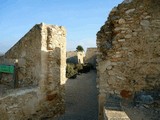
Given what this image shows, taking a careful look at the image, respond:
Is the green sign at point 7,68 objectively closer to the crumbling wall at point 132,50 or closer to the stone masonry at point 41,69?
the stone masonry at point 41,69

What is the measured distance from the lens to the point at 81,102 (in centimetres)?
986

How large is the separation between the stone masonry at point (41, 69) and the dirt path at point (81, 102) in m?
0.62

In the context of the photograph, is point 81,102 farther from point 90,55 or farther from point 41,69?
point 90,55

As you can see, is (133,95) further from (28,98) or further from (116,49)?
(28,98)

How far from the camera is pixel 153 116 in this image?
403 cm

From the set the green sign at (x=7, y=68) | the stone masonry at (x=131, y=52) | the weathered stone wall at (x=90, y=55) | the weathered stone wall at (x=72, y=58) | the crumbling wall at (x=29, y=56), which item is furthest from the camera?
the weathered stone wall at (x=90, y=55)

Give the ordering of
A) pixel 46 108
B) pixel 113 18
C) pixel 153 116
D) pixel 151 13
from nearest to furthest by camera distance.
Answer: pixel 153 116 < pixel 151 13 < pixel 113 18 < pixel 46 108

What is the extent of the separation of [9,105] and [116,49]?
11.7 ft

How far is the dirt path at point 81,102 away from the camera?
312 inches

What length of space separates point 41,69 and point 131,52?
356 cm

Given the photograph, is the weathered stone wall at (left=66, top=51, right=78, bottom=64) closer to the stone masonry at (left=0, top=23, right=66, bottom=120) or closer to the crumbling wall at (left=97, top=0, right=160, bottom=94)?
the stone masonry at (left=0, top=23, right=66, bottom=120)

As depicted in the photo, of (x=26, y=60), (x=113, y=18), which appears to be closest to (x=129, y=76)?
(x=113, y=18)

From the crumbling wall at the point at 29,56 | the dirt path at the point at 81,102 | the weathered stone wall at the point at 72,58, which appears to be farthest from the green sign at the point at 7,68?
the weathered stone wall at the point at 72,58

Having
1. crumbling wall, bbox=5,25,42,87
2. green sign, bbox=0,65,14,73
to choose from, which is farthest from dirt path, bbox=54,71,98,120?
green sign, bbox=0,65,14,73
